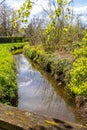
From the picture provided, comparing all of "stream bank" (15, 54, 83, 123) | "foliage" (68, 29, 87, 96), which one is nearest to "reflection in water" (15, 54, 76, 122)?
"stream bank" (15, 54, 83, 123)

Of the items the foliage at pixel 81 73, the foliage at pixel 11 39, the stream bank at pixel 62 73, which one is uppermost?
the foliage at pixel 81 73

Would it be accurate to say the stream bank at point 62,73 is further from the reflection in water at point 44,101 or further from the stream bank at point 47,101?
the reflection in water at point 44,101

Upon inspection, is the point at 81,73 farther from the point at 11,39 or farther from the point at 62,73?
the point at 11,39

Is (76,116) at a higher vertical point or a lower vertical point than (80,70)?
lower

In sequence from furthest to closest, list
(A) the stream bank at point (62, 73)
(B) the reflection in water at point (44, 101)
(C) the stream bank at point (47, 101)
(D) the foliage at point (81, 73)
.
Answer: (B) the reflection in water at point (44, 101) → (C) the stream bank at point (47, 101) → (A) the stream bank at point (62, 73) → (D) the foliage at point (81, 73)

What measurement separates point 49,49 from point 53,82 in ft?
33.7

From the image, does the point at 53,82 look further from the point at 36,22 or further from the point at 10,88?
the point at 36,22

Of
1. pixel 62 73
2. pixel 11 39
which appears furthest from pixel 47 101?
pixel 11 39

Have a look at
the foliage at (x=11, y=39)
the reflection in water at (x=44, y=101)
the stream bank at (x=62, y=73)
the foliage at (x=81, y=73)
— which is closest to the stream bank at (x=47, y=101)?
the reflection in water at (x=44, y=101)

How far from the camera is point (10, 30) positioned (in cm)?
7512

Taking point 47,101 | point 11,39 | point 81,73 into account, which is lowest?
point 11,39

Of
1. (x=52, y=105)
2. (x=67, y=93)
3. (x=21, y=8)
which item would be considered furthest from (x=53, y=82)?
(x=21, y=8)

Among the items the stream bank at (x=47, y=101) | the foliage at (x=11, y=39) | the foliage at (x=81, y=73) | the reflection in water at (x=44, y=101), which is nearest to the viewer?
the foliage at (x=81, y=73)

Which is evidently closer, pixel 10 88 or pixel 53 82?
pixel 10 88
